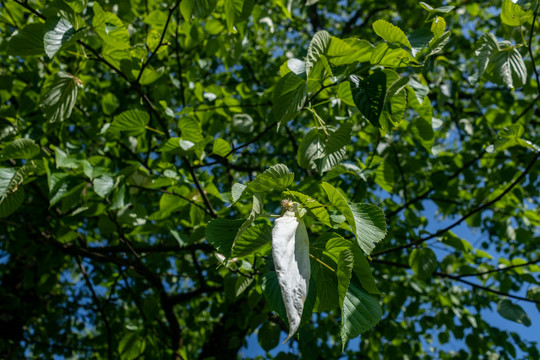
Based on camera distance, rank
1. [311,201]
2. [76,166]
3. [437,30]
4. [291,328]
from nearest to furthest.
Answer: [291,328], [311,201], [437,30], [76,166]

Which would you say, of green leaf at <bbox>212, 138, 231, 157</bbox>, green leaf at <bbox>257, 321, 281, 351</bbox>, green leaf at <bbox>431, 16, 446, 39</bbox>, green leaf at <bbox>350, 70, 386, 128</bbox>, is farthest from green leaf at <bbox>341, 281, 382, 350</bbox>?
green leaf at <bbox>257, 321, 281, 351</bbox>

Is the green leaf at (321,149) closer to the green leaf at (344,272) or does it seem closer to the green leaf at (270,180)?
the green leaf at (270,180)

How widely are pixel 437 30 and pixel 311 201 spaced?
24.7 inches

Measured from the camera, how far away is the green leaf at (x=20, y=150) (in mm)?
1419

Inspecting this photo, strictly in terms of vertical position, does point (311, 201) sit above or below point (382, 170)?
below

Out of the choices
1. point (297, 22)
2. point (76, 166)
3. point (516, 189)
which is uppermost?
point (297, 22)

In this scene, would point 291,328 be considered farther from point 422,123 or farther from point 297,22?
point 297,22

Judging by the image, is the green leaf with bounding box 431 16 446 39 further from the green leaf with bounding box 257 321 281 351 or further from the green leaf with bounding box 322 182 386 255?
the green leaf with bounding box 257 321 281 351

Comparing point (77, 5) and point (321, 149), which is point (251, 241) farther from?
point (77, 5)

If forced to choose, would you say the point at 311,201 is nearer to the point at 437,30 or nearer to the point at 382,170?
the point at 437,30

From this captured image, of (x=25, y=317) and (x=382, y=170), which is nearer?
(x=382, y=170)

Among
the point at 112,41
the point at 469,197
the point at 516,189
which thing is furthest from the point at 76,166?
the point at 469,197

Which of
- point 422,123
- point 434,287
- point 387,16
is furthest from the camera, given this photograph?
point 387,16

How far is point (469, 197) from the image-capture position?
3.09 metres
